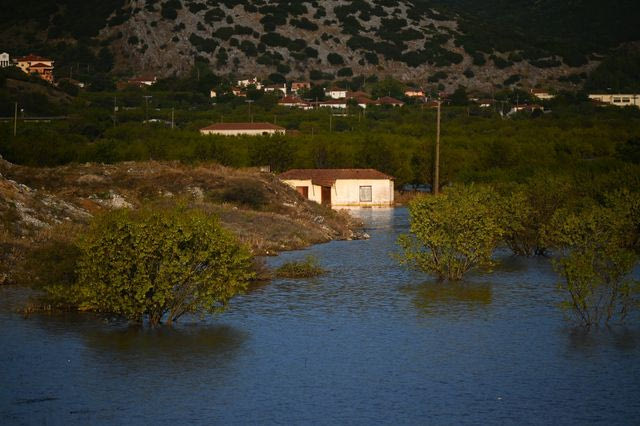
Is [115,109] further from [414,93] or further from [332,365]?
[332,365]

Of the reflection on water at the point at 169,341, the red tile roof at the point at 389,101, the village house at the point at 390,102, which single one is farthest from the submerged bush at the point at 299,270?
the red tile roof at the point at 389,101

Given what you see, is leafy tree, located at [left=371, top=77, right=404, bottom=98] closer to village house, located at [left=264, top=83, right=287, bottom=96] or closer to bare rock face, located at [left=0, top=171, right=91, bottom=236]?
village house, located at [left=264, top=83, right=287, bottom=96]

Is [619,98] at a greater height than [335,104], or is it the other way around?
[619,98]

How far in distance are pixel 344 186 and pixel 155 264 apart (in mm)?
57994

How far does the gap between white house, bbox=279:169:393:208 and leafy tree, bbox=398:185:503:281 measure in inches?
1761

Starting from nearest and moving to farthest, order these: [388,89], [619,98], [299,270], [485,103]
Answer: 1. [299,270]
2. [485,103]
3. [619,98]
4. [388,89]

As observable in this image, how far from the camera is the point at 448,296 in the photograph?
39938mm

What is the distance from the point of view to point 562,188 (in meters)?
54.7

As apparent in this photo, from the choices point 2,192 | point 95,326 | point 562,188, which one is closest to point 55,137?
point 2,192

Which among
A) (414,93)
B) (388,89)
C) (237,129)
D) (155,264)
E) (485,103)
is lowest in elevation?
(155,264)

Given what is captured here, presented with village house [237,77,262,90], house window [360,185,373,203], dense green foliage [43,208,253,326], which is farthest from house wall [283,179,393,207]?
village house [237,77,262,90]

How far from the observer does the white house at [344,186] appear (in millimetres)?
89562

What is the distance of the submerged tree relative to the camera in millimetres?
33344

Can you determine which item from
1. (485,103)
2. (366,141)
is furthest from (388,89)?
(366,141)
